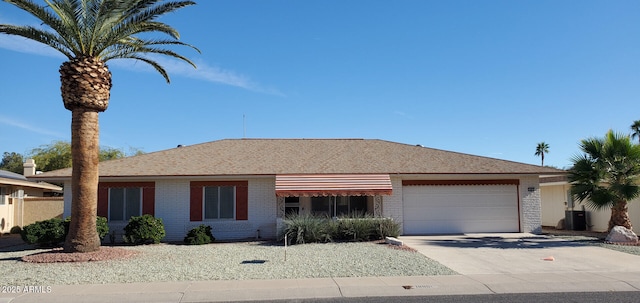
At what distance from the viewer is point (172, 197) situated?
21766 mm

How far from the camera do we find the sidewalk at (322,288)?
33.9ft

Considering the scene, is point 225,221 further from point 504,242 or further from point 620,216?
point 620,216

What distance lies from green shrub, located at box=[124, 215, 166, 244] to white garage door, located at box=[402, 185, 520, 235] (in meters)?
10.7

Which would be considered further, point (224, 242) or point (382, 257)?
point (224, 242)

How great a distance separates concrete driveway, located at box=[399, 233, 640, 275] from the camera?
44.3 ft

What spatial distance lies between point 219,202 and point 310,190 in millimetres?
4370

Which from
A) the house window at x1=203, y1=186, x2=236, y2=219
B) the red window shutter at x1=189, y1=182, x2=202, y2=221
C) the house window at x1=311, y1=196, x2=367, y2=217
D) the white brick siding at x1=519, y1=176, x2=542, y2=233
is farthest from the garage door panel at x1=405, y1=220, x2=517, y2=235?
the red window shutter at x1=189, y1=182, x2=202, y2=221

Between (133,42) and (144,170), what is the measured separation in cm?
608

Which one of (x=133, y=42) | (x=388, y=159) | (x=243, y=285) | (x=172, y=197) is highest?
(x=133, y=42)

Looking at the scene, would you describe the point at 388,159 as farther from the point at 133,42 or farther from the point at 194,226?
the point at 133,42

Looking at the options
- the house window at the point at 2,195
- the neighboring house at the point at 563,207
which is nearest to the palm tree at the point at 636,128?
the neighboring house at the point at 563,207

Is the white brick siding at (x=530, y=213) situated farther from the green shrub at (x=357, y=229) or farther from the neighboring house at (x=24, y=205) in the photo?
the neighboring house at (x=24, y=205)

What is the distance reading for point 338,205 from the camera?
77.1ft

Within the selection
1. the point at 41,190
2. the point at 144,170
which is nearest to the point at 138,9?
the point at 144,170
